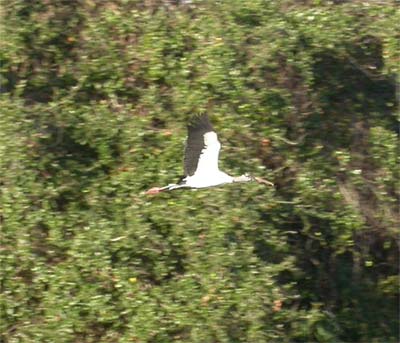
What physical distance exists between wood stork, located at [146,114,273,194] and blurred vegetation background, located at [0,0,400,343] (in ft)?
1.17

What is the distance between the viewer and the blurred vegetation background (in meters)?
7.10

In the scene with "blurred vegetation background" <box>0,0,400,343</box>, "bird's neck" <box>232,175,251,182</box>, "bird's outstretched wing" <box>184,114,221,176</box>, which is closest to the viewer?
A: "bird's outstretched wing" <box>184,114,221,176</box>

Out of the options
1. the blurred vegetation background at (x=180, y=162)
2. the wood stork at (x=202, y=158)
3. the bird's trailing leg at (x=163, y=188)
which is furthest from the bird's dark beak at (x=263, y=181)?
the bird's trailing leg at (x=163, y=188)

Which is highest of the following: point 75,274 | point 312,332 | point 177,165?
point 177,165

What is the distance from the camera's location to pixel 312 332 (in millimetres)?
7742

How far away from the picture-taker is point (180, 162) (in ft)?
23.5

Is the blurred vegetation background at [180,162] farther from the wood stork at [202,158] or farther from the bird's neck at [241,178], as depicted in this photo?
the wood stork at [202,158]

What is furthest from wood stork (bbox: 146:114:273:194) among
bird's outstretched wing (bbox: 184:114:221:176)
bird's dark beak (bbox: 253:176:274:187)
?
bird's dark beak (bbox: 253:176:274:187)

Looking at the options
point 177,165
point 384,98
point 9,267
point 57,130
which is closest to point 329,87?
point 384,98

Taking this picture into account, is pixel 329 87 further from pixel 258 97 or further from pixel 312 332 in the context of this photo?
pixel 312 332

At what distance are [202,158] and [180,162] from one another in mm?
634

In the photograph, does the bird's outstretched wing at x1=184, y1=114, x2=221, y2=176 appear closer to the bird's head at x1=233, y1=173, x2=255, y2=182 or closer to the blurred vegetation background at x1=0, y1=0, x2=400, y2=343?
the bird's head at x1=233, y1=173, x2=255, y2=182

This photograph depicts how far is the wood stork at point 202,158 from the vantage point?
6.46 meters

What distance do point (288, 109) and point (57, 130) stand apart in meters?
1.39
